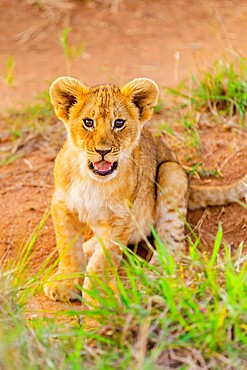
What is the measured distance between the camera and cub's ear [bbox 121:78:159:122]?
6.38 meters

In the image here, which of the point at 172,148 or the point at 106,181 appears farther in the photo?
the point at 172,148

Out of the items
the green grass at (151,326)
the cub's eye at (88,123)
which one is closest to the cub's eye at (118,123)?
the cub's eye at (88,123)

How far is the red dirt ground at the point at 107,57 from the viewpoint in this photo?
755 cm

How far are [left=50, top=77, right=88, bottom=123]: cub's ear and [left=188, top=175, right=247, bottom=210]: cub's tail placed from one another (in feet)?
4.97

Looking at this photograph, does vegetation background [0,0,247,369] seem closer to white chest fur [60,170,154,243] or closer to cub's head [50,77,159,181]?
white chest fur [60,170,154,243]

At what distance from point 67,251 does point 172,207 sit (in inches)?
38.5

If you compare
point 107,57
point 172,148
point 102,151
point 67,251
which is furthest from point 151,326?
point 107,57

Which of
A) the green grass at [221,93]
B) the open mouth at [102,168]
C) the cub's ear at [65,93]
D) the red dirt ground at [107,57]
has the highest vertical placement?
the cub's ear at [65,93]

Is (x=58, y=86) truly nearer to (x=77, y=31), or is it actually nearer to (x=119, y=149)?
(x=119, y=149)

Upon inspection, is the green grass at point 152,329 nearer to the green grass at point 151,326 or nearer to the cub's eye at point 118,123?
the green grass at point 151,326

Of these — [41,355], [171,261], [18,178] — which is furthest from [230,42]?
[41,355]

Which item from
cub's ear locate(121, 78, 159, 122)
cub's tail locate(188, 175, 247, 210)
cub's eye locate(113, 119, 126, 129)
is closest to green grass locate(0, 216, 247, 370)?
cub's eye locate(113, 119, 126, 129)

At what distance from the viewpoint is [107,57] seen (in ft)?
35.7

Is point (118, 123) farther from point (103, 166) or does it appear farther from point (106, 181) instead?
point (106, 181)
